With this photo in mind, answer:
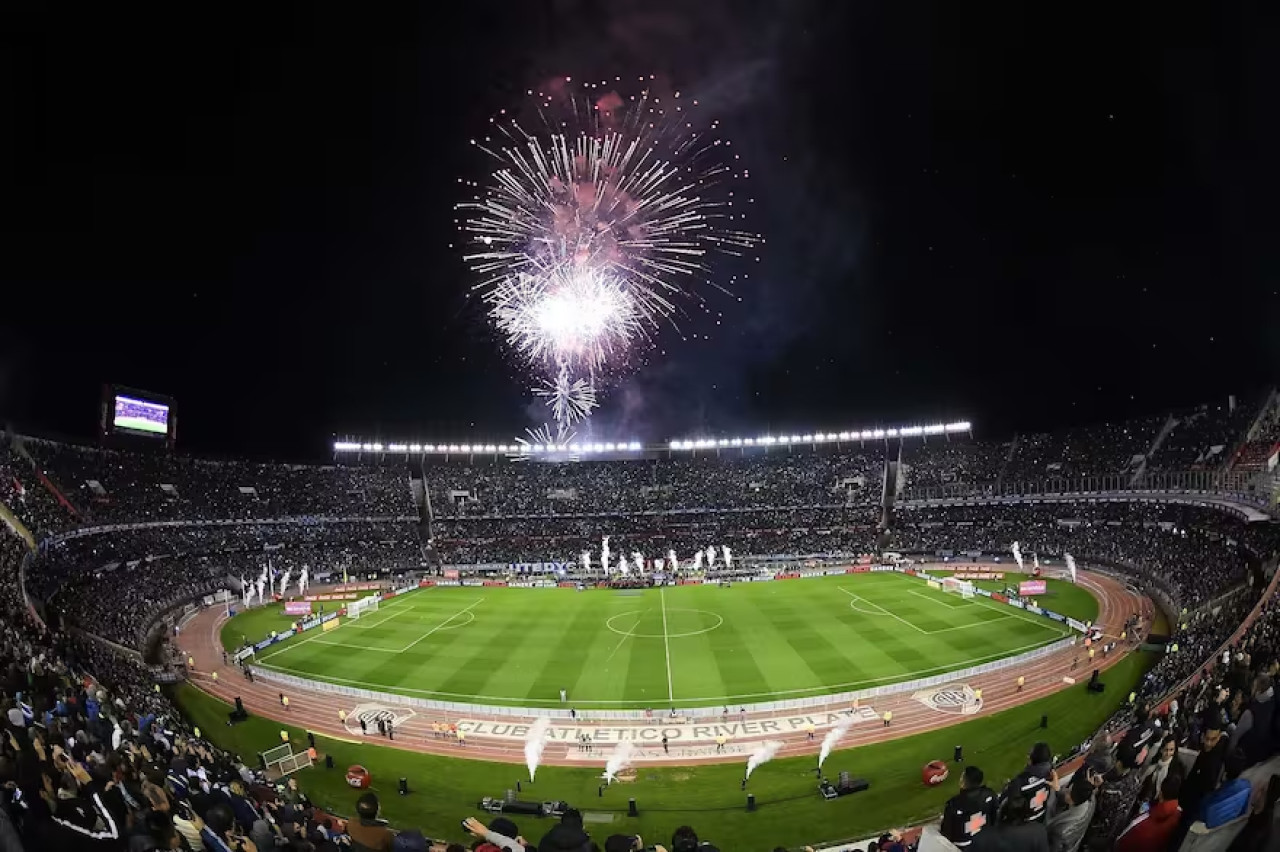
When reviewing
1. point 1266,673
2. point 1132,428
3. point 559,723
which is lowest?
point 559,723

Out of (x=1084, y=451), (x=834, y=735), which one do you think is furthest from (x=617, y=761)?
(x=1084, y=451)

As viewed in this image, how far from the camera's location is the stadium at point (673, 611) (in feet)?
80.8

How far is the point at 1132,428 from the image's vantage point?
2886 inches

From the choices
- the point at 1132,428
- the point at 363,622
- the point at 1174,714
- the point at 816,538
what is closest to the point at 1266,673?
the point at 1174,714

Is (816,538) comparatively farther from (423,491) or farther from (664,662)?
(423,491)

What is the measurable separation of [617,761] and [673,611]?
83.9 ft

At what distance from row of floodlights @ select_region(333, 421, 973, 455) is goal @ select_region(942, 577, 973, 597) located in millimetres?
47278

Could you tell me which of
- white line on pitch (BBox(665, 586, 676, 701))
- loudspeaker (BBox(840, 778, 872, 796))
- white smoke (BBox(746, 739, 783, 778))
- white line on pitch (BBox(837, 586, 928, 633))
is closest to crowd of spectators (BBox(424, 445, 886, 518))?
white line on pitch (BBox(665, 586, 676, 701))

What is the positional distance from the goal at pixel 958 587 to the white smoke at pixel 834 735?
25.8 meters

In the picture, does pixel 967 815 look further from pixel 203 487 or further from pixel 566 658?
pixel 203 487

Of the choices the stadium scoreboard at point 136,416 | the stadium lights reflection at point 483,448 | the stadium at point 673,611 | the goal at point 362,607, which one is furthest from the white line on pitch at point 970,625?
the stadium scoreboard at point 136,416

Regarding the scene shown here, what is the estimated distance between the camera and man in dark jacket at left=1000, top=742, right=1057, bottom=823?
6.70 metres

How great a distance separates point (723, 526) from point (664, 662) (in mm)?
48527

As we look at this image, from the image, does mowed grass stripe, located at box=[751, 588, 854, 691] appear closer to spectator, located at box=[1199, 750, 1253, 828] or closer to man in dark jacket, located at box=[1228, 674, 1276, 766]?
man in dark jacket, located at box=[1228, 674, 1276, 766]
